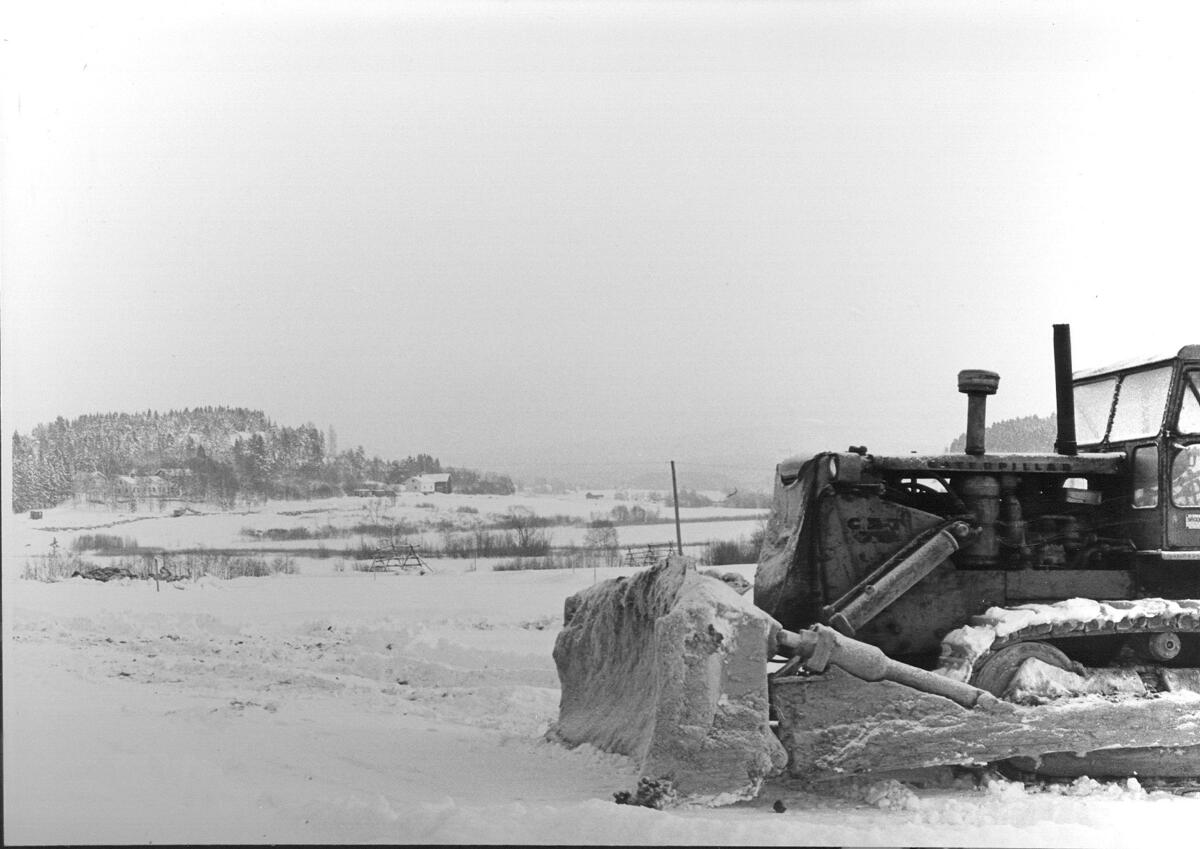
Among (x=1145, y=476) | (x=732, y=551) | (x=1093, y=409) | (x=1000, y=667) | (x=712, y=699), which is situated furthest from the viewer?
(x=732, y=551)

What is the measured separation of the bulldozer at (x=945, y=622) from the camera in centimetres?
453

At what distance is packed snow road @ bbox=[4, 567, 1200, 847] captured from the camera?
434 centimetres

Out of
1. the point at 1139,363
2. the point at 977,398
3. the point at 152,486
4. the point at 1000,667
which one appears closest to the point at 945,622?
the point at 1000,667

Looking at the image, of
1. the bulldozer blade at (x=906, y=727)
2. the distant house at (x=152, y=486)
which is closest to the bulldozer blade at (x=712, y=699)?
the bulldozer blade at (x=906, y=727)

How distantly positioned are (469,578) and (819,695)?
3803 mm

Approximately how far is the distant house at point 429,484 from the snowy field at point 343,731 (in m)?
0.16

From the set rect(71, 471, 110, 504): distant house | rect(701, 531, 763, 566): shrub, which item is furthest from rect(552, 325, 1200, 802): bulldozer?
rect(71, 471, 110, 504): distant house

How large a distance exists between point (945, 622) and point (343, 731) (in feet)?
11.6

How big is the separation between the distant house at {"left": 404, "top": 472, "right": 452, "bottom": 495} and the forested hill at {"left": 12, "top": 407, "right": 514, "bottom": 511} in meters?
0.06

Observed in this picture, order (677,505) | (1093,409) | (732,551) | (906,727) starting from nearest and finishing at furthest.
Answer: (906,727) < (1093,409) < (677,505) < (732,551)

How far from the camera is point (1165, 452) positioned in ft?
17.7

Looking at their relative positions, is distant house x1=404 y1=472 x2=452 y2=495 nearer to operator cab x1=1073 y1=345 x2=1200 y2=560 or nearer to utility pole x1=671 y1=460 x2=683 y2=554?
utility pole x1=671 y1=460 x2=683 y2=554

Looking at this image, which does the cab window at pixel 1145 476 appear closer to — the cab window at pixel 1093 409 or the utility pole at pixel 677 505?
the cab window at pixel 1093 409

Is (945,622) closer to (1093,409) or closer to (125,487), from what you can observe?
(1093,409)
